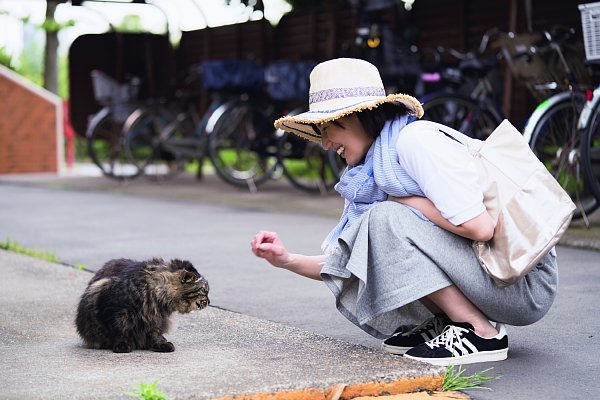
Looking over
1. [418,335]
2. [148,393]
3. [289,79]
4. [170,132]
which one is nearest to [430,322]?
[418,335]

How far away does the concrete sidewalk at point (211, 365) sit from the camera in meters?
3.00

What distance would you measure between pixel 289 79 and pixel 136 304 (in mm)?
6671

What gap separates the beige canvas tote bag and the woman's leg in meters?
0.15

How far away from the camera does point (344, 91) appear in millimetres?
3496

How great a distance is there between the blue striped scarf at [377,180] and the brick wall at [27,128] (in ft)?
41.7

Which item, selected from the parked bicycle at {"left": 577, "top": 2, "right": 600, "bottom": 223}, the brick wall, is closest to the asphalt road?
the parked bicycle at {"left": 577, "top": 2, "right": 600, "bottom": 223}

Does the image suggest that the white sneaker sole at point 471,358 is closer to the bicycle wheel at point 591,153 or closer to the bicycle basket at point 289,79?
the bicycle wheel at point 591,153

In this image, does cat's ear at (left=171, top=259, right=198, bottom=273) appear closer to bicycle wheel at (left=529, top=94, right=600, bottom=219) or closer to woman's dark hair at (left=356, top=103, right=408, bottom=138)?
woman's dark hair at (left=356, top=103, right=408, bottom=138)

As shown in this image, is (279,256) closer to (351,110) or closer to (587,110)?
(351,110)

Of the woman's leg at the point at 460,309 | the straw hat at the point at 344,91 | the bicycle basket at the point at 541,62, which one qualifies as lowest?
the woman's leg at the point at 460,309

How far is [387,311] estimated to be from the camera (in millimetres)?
3393

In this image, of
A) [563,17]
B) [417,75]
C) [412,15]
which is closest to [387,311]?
[417,75]

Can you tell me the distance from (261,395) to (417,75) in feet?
20.3

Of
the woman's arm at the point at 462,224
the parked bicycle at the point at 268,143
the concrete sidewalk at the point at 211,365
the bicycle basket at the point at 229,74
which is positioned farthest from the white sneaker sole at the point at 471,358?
the bicycle basket at the point at 229,74
